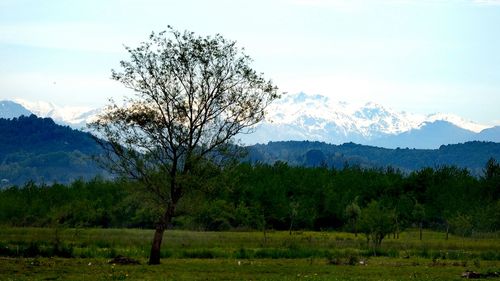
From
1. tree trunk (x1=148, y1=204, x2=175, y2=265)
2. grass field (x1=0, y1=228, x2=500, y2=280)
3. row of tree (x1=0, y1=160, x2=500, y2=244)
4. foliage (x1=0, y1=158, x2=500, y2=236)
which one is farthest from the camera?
foliage (x1=0, y1=158, x2=500, y2=236)

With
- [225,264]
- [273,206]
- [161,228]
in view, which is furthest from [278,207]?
[225,264]

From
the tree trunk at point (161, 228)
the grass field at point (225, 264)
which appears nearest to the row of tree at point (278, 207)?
the grass field at point (225, 264)

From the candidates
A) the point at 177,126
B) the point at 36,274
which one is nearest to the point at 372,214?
the point at 177,126

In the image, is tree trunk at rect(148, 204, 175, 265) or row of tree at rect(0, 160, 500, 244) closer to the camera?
tree trunk at rect(148, 204, 175, 265)

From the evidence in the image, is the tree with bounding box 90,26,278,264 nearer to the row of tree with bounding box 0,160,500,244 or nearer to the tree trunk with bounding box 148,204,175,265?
the tree trunk with bounding box 148,204,175,265

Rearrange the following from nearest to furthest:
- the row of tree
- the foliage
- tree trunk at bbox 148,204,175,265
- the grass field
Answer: the grass field
tree trunk at bbox 148,204,175,265
the row of tree
the foliage

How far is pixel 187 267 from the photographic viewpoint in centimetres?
5847

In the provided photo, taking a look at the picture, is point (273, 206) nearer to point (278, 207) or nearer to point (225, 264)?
point (278, 207)

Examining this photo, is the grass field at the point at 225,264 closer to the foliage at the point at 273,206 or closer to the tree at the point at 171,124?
the tree at the point at 171,124

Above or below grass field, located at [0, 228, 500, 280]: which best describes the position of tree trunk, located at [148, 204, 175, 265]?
above

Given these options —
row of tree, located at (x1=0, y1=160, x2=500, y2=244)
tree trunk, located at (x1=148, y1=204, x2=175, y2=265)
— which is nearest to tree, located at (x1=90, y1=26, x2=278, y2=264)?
tree trunk, located at (x1=148, y1=204, x2=175, y2=265)

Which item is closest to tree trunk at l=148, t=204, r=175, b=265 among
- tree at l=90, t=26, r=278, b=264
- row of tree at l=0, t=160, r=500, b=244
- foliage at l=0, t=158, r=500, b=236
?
tree at l=90, t=26, r=278, b=264

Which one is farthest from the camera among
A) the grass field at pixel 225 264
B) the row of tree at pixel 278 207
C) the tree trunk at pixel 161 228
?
the row of tree at pixel 278 207

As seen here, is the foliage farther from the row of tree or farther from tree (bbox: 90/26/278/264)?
tree (bbox: 90/26/278/264)
